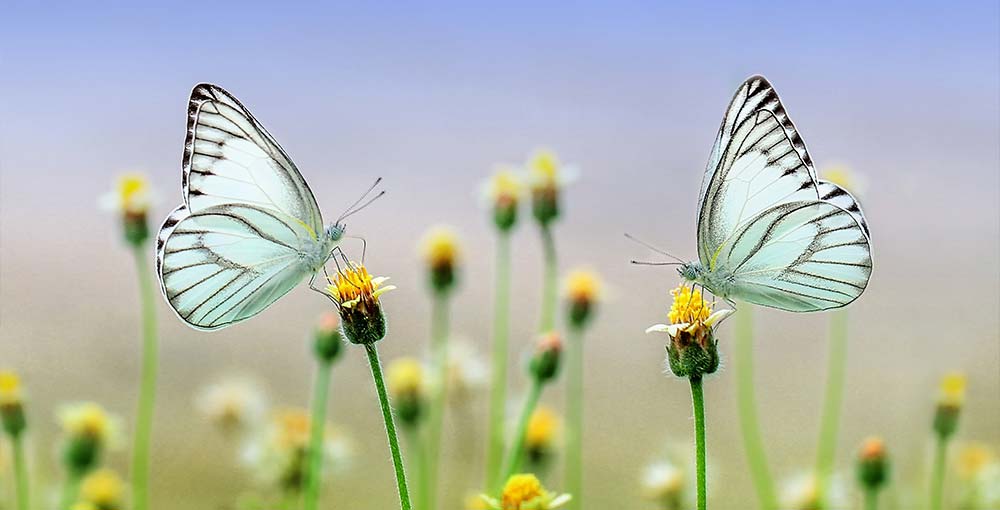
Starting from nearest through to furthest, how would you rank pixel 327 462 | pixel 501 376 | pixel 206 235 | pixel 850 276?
pixel 850 276 < pixel 206 235 < pixel 501 376 < pixel 327 462

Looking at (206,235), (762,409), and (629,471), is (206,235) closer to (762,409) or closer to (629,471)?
(629,471)

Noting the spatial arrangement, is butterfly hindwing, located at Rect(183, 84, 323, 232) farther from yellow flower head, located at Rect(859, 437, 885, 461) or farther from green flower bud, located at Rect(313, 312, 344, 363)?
yellow flower head, located at Rect(859, 437, 885, 461)

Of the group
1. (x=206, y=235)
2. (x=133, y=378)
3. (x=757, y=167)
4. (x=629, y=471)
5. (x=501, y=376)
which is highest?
(x=757, y=167)

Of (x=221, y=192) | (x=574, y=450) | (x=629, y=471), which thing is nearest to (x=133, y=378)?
(x=629, y=471)

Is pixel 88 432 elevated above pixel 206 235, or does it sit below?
below

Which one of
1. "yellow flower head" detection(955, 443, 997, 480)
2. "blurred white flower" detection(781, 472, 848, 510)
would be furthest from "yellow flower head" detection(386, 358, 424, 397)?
"yellow flower head" detection(955, 443, 997, 480)

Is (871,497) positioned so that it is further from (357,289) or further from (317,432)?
(357,289)
